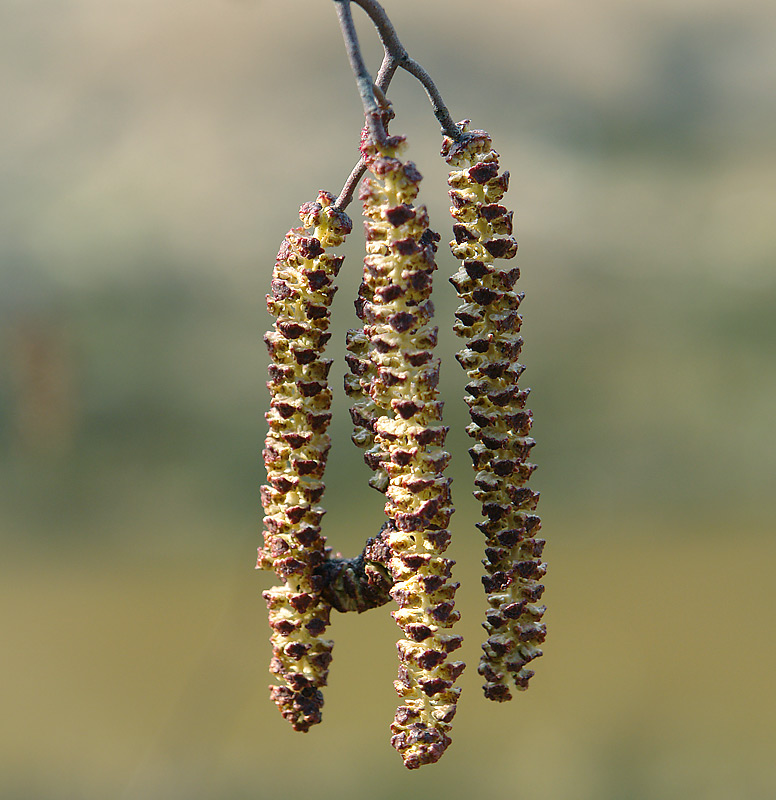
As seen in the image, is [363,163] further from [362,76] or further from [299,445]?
[299,445]

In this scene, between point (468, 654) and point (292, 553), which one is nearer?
point (292, 553)

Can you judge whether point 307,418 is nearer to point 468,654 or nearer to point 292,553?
point 292,553

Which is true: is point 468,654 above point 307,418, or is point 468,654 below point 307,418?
above

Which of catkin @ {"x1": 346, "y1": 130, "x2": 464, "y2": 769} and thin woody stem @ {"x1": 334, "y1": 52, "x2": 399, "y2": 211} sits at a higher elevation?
thin woody stem @ {"x1": 334, "y1": 52, "x2": 399, "y2": 211}
